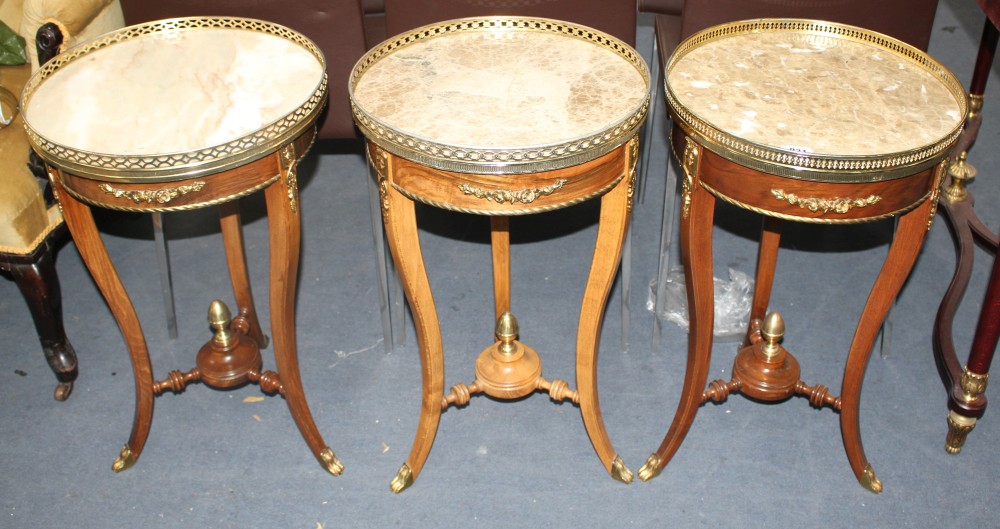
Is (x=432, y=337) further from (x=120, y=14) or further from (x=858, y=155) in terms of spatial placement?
(x=120, y=14)

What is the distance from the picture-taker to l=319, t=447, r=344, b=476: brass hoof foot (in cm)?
236

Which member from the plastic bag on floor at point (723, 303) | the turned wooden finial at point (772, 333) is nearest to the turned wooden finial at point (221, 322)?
the plastic bag on floor at point (723, 303)

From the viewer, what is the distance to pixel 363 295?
2930mm

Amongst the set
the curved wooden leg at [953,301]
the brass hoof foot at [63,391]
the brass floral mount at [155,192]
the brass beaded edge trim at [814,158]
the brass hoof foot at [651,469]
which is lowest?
the brass hoof foot at [651,469]

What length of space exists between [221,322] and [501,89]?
2.84 ft

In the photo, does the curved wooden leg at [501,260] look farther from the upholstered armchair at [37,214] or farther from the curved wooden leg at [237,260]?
the upholstered armchair at [37,214]

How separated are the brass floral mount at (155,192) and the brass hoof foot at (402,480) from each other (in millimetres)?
827

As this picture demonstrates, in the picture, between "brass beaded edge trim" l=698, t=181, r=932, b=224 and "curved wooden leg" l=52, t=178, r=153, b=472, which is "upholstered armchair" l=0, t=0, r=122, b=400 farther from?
"brass beaded edge trim" l=698, t=181, r=932, b=224

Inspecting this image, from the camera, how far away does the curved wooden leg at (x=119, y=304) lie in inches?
80.9

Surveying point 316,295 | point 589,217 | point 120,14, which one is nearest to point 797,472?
point 589,217

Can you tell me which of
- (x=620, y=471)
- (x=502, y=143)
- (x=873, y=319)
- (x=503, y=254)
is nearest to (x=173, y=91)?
(x=502, y=143)

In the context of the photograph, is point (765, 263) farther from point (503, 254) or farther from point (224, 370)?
point (224, 370)

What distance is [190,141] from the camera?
1910 mm

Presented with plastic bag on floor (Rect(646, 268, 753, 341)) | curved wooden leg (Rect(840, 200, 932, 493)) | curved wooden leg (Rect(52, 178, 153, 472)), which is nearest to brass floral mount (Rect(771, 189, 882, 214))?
curved wooden leg (Rect(840, 200, 932, 493))
